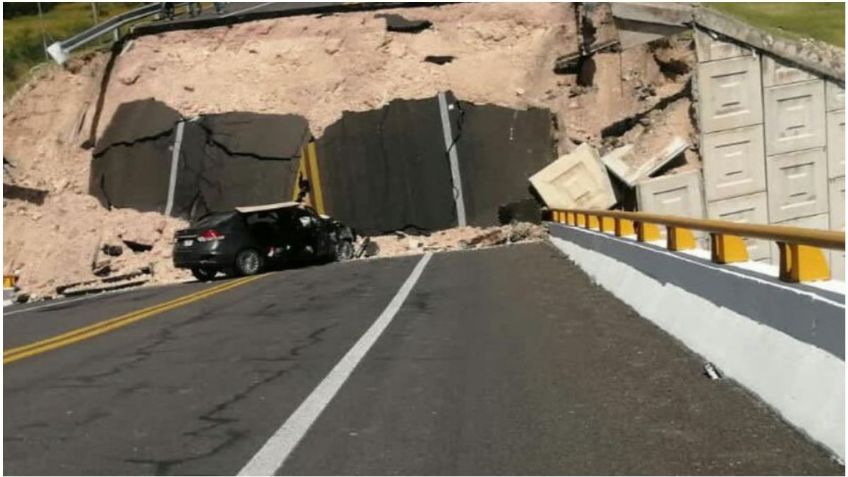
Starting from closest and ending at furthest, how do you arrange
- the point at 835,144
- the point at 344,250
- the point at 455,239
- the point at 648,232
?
1. the point at 648,232
2. the point at 344,250
3. the point at 835,144
4. the point at 455,239

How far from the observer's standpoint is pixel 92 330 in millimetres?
12906

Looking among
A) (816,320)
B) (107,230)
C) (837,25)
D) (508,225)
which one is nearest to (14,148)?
(107,230)

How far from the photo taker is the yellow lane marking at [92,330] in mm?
10953

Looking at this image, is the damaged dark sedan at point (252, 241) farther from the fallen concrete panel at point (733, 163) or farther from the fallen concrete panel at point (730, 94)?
the fallen concrete panel at point (730, 94)

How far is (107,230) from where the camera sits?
34781 mm

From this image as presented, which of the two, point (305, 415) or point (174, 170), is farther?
point (174, 170)

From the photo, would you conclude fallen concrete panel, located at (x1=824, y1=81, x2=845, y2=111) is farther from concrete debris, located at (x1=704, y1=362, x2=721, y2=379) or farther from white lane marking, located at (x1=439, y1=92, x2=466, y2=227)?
concrete debris, located at (x1=704, y1=362, x2=721, y2=379)

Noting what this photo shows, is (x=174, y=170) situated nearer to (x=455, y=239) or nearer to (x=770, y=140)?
(x=455, y=239)

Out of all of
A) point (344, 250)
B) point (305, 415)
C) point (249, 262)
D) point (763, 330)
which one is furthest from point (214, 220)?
point (763, 330)

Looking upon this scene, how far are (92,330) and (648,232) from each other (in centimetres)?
708

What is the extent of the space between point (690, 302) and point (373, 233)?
87.4 ft

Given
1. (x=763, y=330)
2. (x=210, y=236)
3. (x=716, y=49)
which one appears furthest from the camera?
(x=716, y=49)

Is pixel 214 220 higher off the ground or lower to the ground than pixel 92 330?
higher

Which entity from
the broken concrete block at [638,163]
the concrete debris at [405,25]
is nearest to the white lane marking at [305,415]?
the broken concrete block at [638,163]
